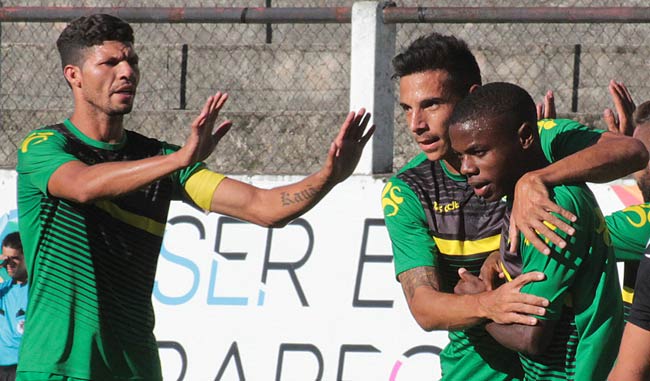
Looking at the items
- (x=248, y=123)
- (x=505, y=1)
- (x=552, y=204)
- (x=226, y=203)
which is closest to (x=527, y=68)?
(x=505, y=1)

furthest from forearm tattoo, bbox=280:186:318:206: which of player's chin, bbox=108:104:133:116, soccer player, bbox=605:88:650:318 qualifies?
soccer player, bbox=605:88:650:318

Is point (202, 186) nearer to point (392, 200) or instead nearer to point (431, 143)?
point (392, 200)

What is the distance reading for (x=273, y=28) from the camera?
1257cm

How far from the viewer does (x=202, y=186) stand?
482cm

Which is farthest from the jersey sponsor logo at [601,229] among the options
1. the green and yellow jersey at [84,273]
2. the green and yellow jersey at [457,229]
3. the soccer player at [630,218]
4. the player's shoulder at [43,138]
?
the player's shoulder at [43,138]

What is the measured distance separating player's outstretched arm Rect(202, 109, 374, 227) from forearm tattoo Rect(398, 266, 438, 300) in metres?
0.46

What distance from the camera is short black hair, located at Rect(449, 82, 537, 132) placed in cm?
368

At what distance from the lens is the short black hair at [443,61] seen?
14.9 ft

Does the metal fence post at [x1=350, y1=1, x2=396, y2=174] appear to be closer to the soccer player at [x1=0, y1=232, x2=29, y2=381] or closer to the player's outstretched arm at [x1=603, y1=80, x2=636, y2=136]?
the soccer player at [x1=0, y1=232, x2=29, y2=381]

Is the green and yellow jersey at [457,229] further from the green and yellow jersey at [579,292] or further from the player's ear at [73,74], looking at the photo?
the player's ear at [73,74]

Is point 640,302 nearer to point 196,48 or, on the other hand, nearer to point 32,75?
point 196,48

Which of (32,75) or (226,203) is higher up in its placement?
(32,75)

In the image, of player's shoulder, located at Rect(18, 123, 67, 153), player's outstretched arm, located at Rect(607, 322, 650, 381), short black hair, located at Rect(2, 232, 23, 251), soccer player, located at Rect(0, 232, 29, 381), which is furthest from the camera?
soccer player, located at Rect(0, 232, 29, 381)

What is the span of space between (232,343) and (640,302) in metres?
4.38
